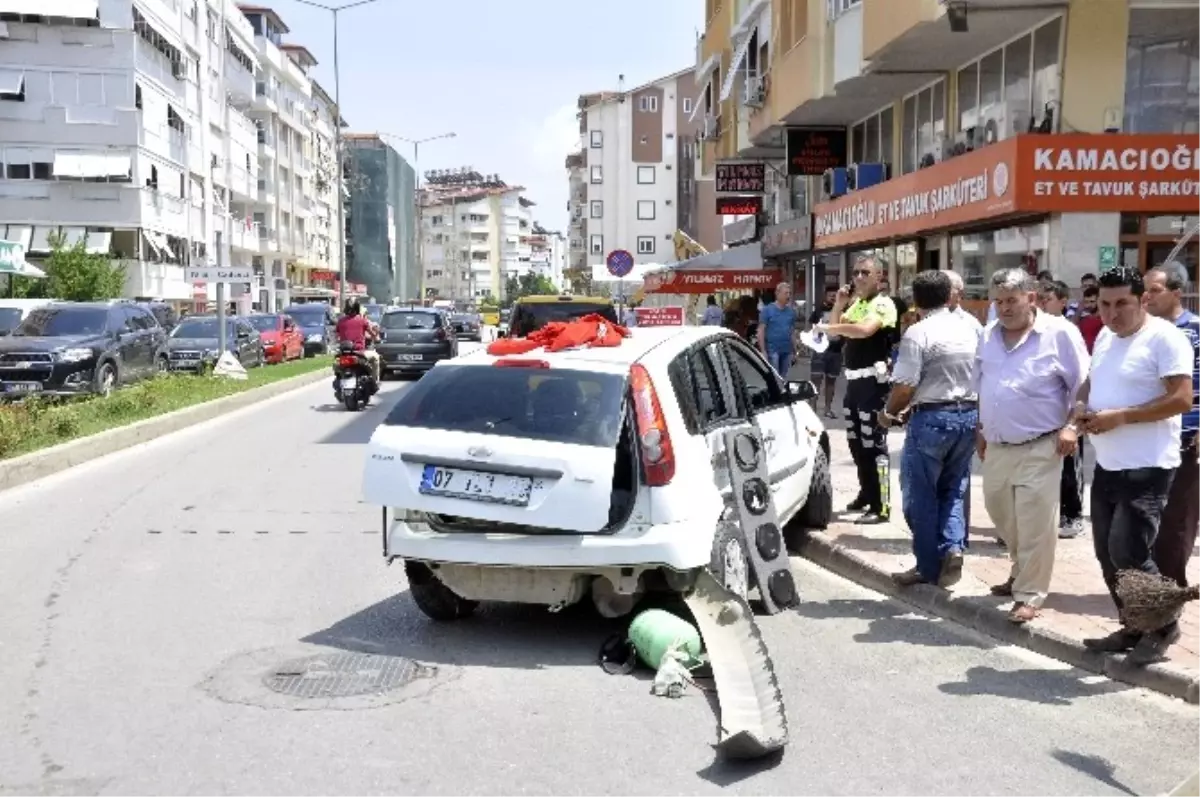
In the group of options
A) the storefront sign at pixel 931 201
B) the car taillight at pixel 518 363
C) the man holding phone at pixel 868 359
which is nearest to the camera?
the car taillight at pixel 518 363

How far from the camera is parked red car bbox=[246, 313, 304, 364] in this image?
3569 cm

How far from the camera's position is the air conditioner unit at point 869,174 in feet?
78.5

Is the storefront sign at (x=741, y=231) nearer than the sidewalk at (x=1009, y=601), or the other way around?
the sidewalk at (x=1009, y=601)

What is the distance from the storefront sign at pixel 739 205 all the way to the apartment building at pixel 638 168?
67495mm

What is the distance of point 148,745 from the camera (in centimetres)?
468

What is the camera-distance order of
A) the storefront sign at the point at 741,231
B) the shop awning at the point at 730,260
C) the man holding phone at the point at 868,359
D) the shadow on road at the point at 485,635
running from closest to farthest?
the shadow on road at the point at 485,635 < the man holding phone at the point at 868,359 < the shop awning at the point at 730,260 < the storefront sign at the point at 741,231

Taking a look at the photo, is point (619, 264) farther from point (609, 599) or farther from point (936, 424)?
point (609, 599)

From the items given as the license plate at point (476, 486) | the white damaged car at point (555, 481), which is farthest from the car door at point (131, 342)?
the license plate at point (476, 486)

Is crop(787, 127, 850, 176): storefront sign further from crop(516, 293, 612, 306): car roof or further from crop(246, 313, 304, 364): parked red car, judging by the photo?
crop(246, 313, 304, 364): parked red car

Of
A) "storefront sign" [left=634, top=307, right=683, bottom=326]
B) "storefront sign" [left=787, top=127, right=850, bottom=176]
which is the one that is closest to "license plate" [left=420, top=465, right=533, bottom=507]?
"storefront sign" [left=634, top=307, right=683, bottom=326]

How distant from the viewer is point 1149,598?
16.9 ft

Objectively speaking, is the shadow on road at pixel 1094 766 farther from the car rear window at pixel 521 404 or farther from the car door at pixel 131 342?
the car door at pixel 131 342

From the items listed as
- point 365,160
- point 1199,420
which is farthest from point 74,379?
point 365,160

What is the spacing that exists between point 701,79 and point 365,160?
250 feet
